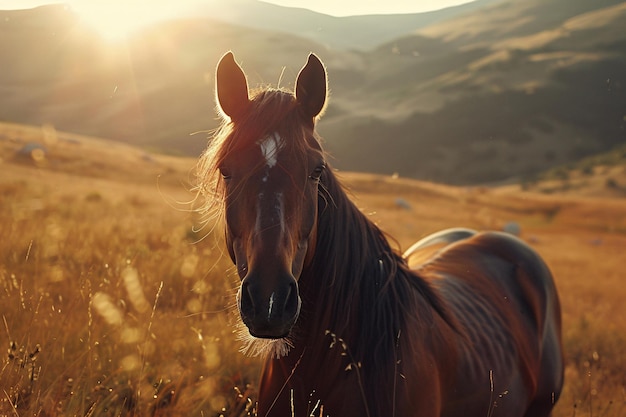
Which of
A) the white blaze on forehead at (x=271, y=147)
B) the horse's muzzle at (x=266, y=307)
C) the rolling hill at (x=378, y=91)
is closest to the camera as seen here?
the horse's muzzle at (x=266, y=307)

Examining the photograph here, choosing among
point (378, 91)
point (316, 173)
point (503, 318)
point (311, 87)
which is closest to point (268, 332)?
point (316, 173)

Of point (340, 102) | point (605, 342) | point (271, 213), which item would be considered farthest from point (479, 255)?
point (340, 102)

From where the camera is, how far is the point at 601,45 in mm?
117938

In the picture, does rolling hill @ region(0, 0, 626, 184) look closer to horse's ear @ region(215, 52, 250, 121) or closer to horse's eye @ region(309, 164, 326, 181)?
horse's ear @ region(215, 52, 250, 121)

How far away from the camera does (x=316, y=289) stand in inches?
107

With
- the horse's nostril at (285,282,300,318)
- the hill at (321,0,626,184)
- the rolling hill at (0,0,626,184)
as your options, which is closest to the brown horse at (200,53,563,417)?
the horse's nostril at (285,282,300,318)

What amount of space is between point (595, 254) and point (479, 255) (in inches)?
784

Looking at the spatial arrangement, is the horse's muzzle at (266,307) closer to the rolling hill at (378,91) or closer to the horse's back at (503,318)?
the horse's back at (503,318)

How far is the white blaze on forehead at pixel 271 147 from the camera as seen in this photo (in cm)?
238

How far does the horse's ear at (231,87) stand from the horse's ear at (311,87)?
0.28 metres

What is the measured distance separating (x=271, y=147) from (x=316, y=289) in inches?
30.0

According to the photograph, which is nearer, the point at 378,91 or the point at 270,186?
the point at 270,186

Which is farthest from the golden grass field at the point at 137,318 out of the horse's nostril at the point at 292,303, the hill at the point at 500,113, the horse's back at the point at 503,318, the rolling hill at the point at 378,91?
the hill at the point at 500,113

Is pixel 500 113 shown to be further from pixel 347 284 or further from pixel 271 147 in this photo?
pixel 271 147
